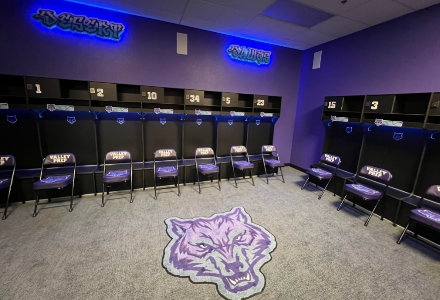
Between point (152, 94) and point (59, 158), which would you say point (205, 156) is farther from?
point (59, 158)

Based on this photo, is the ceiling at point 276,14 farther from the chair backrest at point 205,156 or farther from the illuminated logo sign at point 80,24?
the chair backrest at point 205,156

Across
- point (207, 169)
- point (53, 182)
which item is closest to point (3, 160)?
point (53, 182)

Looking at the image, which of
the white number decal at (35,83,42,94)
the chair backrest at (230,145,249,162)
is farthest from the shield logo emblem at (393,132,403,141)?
the white number decal at (35,83,42,94)

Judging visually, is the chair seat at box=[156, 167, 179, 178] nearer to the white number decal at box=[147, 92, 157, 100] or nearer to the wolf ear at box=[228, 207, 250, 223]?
the wolf ear at box=[228, 207, 250, 223]

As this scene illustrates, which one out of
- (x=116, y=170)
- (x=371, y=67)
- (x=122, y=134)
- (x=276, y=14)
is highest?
(x=276, y=14)

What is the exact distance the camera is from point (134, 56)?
3795mm

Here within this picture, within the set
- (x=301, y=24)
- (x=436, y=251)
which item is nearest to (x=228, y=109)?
(x=301, y=24)

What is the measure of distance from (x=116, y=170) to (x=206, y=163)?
1837 mm

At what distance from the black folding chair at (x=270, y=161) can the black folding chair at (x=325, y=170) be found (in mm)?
677

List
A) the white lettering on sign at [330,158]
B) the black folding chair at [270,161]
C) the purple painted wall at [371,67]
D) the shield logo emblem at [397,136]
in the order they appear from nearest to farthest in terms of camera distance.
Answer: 1. the purple painted wall at [371,67]
2. the shield logo emblem at [397,136]
3. the white lettering on sign at [330,158]
4. the black folding chair at [270,161]

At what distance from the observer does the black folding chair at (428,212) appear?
7.68 feet

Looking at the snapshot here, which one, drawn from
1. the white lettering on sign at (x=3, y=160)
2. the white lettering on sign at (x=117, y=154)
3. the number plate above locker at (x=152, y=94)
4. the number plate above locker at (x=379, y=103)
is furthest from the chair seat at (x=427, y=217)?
the white lettering on sign at (x=3, y=160)

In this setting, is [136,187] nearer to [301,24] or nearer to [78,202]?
[78,202]

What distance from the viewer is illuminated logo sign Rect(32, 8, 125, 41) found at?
124 inches
